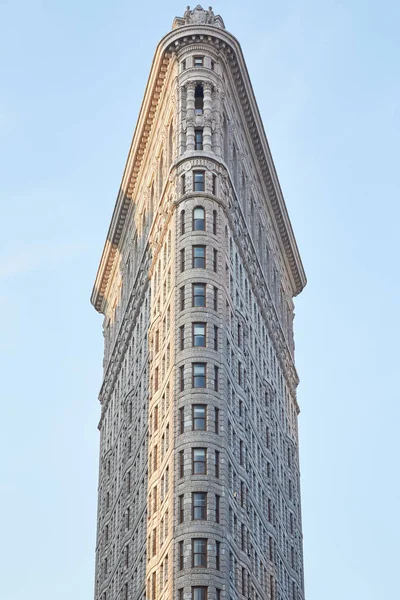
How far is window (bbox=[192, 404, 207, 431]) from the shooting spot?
104m

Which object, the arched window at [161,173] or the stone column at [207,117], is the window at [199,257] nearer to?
the stone column at [207,117]

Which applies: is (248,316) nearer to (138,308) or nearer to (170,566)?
(138,308)

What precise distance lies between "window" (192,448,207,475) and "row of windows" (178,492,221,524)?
1.95 metres

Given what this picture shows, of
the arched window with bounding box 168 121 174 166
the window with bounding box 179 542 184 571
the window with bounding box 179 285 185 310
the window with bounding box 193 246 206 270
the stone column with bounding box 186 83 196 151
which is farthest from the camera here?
the arched window with bounding box 168 121 174 166

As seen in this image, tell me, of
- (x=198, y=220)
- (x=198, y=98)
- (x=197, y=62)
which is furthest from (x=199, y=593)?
(x=197, y=62)

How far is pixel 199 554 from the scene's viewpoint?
98500 mm

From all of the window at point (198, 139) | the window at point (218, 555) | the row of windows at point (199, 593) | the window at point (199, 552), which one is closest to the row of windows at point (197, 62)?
the window at point (198, 139)

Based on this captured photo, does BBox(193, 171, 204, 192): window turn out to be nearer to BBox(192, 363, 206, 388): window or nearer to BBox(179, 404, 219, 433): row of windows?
BBox(192, 363, 206, 388): window

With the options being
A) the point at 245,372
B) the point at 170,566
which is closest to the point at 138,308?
the point at 245,372

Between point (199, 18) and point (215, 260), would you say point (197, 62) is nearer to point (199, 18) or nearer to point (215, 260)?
point (199, 18)

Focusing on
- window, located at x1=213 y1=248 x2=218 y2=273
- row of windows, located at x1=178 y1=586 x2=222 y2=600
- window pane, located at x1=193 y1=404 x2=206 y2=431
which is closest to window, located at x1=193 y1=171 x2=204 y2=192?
window, located at x1=213 y1=248 x2=218 y2=273

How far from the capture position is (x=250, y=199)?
462 feet

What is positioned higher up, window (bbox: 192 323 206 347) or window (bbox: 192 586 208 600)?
window (bbox: 192 323 206 347)

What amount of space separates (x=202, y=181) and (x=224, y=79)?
15.4 meters
